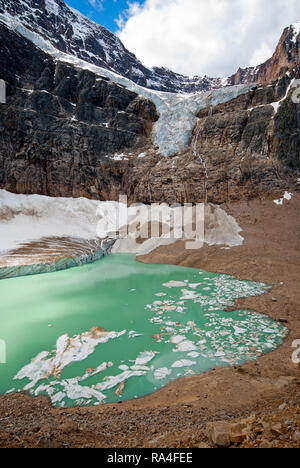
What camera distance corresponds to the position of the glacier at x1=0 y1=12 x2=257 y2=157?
95.2 ft

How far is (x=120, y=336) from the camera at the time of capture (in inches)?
245

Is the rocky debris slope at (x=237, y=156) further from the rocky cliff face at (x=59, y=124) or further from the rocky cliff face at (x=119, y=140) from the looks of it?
the rocky cliff face at (x=59, y=124)

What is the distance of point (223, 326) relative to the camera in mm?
6547

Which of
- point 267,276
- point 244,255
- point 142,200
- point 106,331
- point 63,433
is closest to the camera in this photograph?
point 63,433

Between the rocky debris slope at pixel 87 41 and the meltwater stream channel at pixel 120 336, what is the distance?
40.6m

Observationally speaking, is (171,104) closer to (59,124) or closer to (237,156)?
(237,156)

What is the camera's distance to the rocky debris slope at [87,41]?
46.7 meters

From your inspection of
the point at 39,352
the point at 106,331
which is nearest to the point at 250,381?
the point at 106,331

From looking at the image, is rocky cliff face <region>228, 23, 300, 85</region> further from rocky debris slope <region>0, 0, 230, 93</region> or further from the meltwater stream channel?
the meltwater stream channel

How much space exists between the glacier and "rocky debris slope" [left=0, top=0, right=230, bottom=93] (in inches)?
215

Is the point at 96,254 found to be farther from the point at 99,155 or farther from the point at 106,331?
the point at 99,155

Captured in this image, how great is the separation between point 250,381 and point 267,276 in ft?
26.3

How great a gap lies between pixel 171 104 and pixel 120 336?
35.6 m

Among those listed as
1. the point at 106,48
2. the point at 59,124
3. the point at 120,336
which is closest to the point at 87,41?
the point at 106,48
